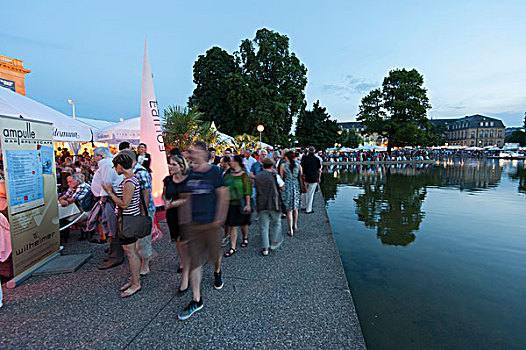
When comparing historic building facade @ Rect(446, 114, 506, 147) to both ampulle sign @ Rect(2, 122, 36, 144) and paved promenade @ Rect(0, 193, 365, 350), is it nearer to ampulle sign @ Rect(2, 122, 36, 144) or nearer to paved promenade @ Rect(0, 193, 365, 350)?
paved promenade @ Rect(0, 193, 365, 350)

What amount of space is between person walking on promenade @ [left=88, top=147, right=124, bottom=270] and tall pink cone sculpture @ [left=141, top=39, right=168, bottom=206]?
3.46m

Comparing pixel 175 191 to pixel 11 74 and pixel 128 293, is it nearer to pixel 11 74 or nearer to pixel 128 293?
pixel 128 293

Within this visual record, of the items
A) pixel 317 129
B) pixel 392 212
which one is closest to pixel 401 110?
pixel 317 129

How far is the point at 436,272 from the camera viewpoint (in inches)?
185

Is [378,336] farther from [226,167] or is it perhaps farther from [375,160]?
[375,160]

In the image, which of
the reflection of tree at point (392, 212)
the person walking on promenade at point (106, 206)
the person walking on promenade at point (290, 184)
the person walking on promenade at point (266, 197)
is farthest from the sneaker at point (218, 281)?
the reflection of tree at point (392, 212)

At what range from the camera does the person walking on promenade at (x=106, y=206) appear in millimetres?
4121

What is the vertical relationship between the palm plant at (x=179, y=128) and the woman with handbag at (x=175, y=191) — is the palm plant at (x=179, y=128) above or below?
above

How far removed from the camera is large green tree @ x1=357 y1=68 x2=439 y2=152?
39.2 meters

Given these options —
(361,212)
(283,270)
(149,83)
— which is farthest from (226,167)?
(361,212)

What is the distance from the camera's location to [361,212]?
8.98 metres

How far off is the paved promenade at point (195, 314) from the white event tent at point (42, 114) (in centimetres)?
312

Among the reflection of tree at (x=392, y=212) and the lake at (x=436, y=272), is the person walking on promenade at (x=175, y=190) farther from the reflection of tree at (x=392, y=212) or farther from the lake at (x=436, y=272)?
the reflection of tree at (x=392, y=212)

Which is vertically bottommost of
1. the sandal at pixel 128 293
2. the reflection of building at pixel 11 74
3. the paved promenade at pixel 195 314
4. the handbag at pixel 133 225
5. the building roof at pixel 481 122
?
the paved promenade at pixel 195 314
